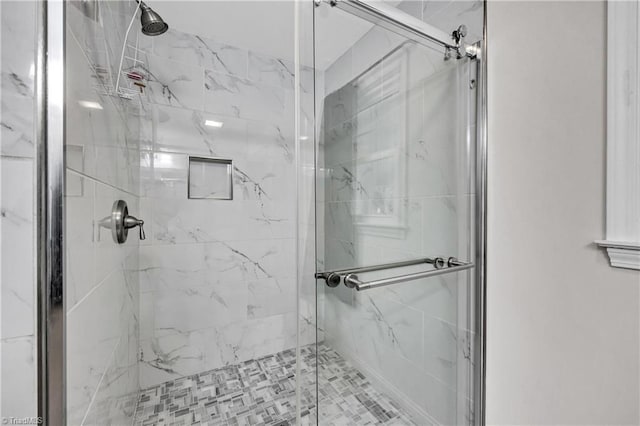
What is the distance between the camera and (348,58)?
83cm

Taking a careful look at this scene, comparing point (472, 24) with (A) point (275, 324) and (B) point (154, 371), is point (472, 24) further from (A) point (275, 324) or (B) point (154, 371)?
(B) point (154, 371)

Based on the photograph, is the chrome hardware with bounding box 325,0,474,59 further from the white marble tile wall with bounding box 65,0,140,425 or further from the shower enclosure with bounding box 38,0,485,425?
the white marble tile wall with bounding box 65,0,140,425

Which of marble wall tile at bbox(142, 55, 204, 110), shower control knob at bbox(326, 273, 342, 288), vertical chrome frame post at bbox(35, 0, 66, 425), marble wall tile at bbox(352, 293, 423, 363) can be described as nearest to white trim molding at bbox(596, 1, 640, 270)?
marble wall tile at bbox(352, 293, 423, 363)

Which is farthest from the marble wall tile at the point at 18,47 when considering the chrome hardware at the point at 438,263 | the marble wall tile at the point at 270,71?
the marble wall tile at the point at 270,71

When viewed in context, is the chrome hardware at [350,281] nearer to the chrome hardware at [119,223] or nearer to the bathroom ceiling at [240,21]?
the chrome hardware at [119,223]

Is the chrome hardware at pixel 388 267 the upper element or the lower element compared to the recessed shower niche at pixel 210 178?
lower

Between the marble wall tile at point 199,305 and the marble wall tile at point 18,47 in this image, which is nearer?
the marble wall tile at point 18,47

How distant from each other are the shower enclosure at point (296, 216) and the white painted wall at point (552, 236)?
8 cm

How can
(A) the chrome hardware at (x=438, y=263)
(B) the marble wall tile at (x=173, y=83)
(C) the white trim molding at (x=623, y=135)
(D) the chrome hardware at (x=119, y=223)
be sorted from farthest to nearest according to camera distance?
(B) the marble wall tile at (x=173, y=83) → (A) the chrome hardware at (x=438, y=263) → (D) the chrome hardware at (x=119, y=223) → (C) the white trim molding at (x=623, y=135)

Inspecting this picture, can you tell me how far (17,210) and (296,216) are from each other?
52 centimetres

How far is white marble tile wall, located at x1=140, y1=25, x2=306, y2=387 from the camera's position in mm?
1686

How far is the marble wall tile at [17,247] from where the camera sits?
44 cm

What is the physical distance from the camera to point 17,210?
0.45 meters

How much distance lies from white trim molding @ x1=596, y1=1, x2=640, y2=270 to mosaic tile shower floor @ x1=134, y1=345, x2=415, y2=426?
0.78m
